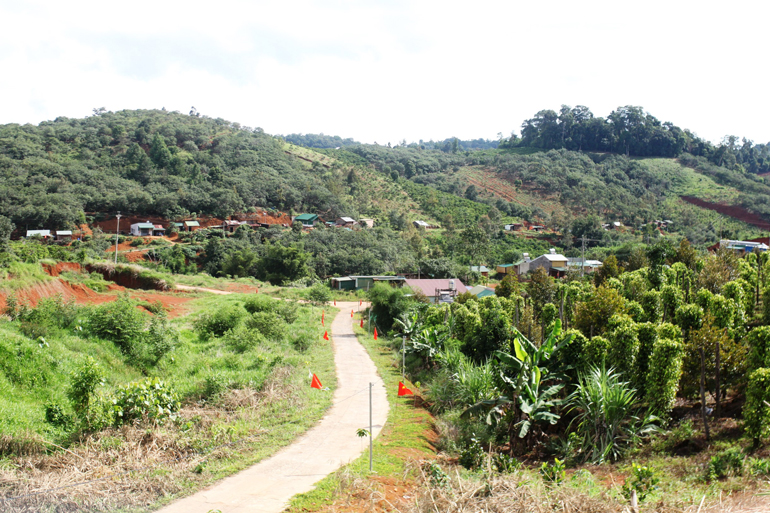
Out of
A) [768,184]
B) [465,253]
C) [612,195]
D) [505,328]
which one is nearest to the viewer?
[505,328]

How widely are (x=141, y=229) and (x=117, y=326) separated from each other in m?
42.9

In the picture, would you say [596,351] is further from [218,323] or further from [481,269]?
[481,269]

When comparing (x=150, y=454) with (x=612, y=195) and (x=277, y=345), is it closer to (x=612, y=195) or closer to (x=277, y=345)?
(x=277, y=345)

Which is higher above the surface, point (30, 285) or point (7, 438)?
point (30, 285)

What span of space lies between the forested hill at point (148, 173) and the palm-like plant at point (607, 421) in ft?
182

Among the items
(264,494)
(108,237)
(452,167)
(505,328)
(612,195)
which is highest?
(452,167)

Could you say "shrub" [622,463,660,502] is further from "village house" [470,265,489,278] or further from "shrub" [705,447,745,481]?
"village house" [470,265,489,278]

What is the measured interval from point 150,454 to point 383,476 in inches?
164

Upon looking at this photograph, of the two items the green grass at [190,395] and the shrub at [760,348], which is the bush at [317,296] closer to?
the green grass at [190,395]

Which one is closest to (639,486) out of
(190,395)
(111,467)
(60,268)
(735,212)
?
(111,467)

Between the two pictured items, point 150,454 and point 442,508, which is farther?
point 150,454

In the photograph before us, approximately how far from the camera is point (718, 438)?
29.0 ft

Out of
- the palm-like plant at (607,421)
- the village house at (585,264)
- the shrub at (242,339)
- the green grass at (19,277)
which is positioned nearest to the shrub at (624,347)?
the palm-like plant at (607,421)

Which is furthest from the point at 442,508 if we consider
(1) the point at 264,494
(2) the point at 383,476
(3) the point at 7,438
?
(3) the point at 7,438
